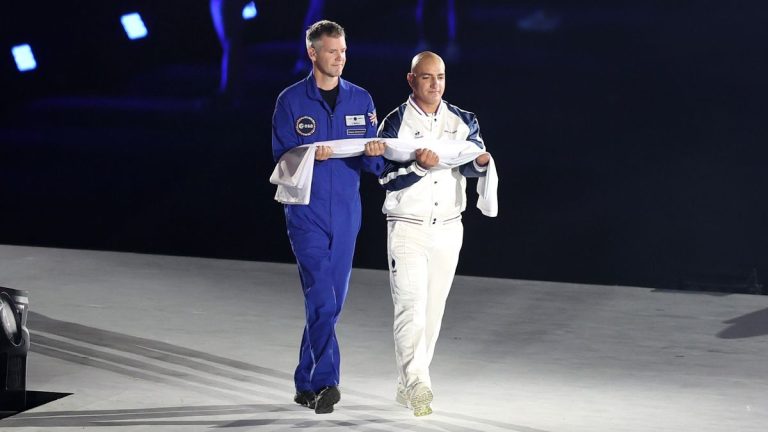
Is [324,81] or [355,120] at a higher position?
[324,81]

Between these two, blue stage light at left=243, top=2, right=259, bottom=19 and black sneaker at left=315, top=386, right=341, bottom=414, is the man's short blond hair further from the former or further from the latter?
blue stage light at left=243, top=2, right=259, bottom=19

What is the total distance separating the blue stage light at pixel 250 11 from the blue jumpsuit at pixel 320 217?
4.46 metres

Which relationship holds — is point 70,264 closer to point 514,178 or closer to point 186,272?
point 186,272

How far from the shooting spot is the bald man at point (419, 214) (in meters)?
5.51

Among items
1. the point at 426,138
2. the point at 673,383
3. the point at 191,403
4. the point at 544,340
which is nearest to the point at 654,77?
the point at 544,340

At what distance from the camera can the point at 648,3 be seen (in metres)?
9.04

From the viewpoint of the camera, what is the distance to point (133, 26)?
33.7 feet

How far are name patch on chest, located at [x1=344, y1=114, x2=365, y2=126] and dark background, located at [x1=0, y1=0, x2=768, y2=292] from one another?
3.88 m

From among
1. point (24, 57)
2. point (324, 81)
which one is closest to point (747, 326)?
point (324, 81)

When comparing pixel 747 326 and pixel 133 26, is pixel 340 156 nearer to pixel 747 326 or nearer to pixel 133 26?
pixel 747 326

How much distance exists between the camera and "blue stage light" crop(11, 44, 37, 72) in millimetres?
10430

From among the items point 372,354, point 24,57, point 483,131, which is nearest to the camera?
point 372,354

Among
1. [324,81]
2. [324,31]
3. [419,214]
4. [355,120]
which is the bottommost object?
[419,214]

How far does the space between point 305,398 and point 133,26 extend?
5.37m
